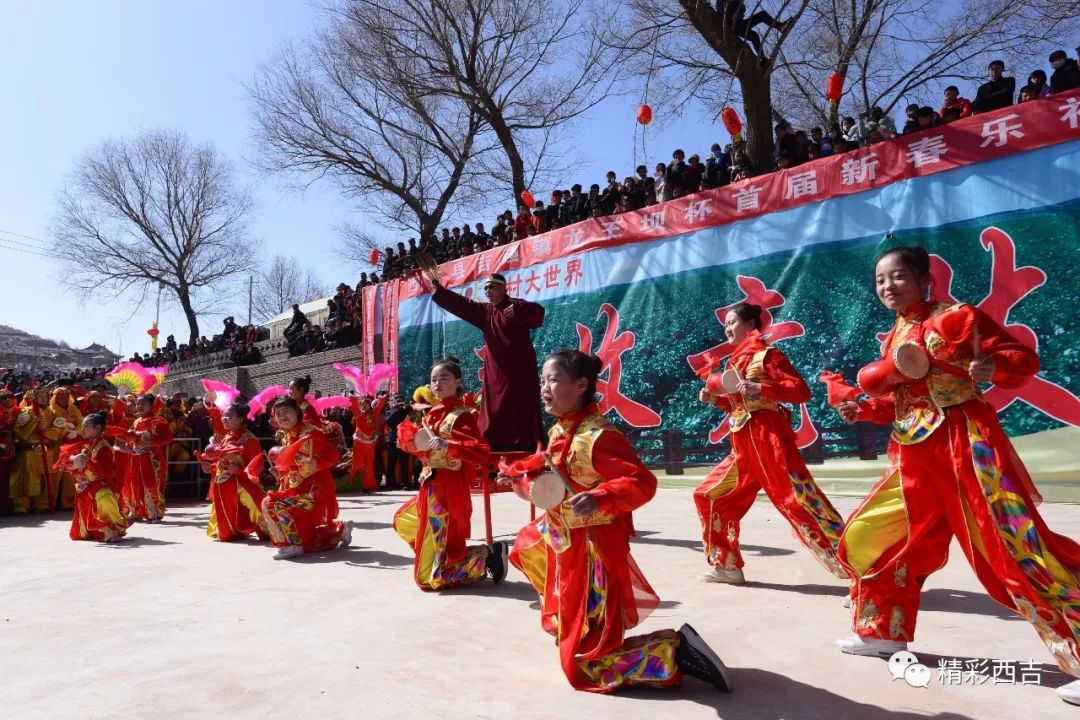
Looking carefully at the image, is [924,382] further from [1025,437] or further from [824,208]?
[824,208]

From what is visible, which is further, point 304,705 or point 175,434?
point 175,434

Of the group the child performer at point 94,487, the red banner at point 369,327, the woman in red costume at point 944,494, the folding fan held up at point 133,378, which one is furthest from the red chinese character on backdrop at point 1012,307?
the red banner at point 369,327

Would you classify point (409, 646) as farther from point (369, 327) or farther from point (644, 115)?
point (369, 327)

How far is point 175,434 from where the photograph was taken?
1048cm

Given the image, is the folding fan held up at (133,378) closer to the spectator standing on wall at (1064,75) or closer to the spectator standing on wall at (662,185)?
the spectator standing on wall at (662,185)

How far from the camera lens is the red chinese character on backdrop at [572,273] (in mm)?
9555

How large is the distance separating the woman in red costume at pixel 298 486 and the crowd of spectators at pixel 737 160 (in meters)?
4.19

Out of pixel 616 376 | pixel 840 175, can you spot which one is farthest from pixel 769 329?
pixel 616 376

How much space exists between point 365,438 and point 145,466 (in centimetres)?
252

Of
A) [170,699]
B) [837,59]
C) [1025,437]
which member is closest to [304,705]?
[170,699]

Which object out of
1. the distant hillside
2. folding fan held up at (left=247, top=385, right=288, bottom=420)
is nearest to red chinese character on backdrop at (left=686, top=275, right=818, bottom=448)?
folding fan held up at (left=247, top=385, right=288, bottom=420)

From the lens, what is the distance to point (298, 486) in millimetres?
5309

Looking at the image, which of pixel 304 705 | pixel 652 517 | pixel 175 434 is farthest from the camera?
pixel 175 434

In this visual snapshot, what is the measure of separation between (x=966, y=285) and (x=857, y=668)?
5.04 metres
